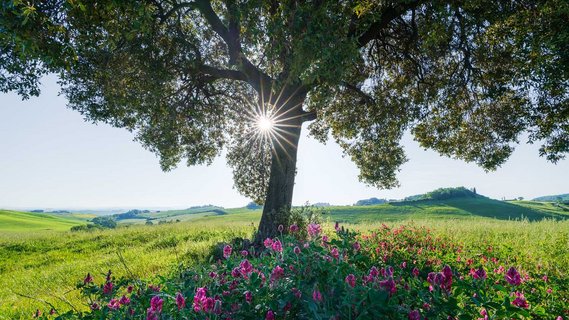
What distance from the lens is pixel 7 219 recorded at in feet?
209

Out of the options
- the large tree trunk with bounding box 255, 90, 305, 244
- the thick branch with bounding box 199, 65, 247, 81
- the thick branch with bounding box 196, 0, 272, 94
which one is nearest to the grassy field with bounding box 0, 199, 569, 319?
the large tree trunk with bounding box 255, 90, 305, 244

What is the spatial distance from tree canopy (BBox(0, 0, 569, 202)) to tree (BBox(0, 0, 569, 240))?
0.19 ft

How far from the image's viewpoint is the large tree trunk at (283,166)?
13.5 m

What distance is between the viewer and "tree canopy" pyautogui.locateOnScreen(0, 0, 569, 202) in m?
9.38

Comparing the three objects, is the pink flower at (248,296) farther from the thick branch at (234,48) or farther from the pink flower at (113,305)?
the thick branch at (234,48)

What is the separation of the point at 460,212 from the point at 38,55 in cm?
5785

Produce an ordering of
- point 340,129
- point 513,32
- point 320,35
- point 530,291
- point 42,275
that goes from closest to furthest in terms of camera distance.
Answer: point 530,291, point 320,35, point 513,32, point 42,275, point 340,129

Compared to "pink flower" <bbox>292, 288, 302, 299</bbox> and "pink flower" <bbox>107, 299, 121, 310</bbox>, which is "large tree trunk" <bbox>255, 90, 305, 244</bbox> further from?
"pink flower" <bbox>292, 288, 302, 299</bbox>

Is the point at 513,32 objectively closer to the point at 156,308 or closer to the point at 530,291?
the point at 530,291

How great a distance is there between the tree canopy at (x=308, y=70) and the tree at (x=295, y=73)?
56 mm

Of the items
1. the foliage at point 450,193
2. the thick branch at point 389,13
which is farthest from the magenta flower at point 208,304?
the foliage at point 450,193

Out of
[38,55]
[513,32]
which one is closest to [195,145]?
[38,55]

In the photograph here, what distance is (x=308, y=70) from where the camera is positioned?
956cm

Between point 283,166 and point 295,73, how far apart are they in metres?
4.93
